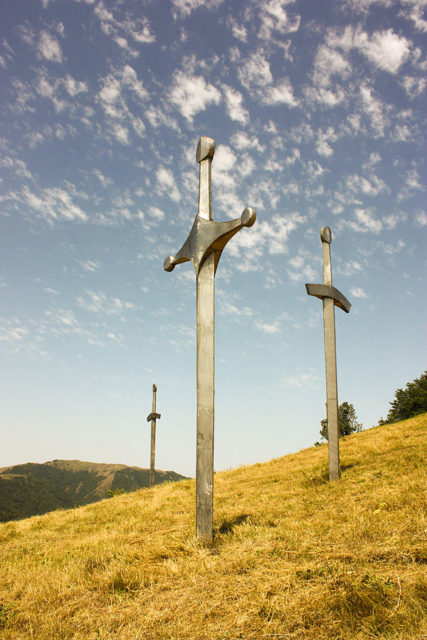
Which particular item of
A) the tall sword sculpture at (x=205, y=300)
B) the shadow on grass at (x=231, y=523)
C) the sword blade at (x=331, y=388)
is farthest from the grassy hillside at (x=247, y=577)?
the sword blade at (x=331, y=388)

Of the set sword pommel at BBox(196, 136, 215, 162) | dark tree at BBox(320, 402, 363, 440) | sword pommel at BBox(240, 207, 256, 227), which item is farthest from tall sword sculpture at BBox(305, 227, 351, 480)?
dark tree at BBox(320, 402, 363, 440)

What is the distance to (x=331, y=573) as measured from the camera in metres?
3.33

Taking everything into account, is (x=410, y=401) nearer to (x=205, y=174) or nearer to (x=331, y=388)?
(x=331, y=388)

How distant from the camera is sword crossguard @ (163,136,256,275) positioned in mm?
5648

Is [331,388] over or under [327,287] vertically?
under

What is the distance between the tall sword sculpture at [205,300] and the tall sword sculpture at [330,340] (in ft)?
14.3

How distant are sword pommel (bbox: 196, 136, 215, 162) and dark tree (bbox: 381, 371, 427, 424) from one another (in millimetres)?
38409

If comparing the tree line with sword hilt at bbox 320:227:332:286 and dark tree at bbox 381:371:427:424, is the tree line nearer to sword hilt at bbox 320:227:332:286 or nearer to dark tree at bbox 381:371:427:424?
dark tree at bbox 381:371:427:424

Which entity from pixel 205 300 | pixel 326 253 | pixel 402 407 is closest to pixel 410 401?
pixel 402 407

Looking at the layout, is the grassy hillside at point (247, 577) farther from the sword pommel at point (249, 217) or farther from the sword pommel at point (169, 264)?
the sword pommel at point (169, 264)

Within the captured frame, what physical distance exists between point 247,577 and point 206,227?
4.75 metres

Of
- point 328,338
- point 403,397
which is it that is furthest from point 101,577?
point 403,397

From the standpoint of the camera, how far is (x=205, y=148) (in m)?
6.69

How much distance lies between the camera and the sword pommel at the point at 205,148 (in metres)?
6.65
